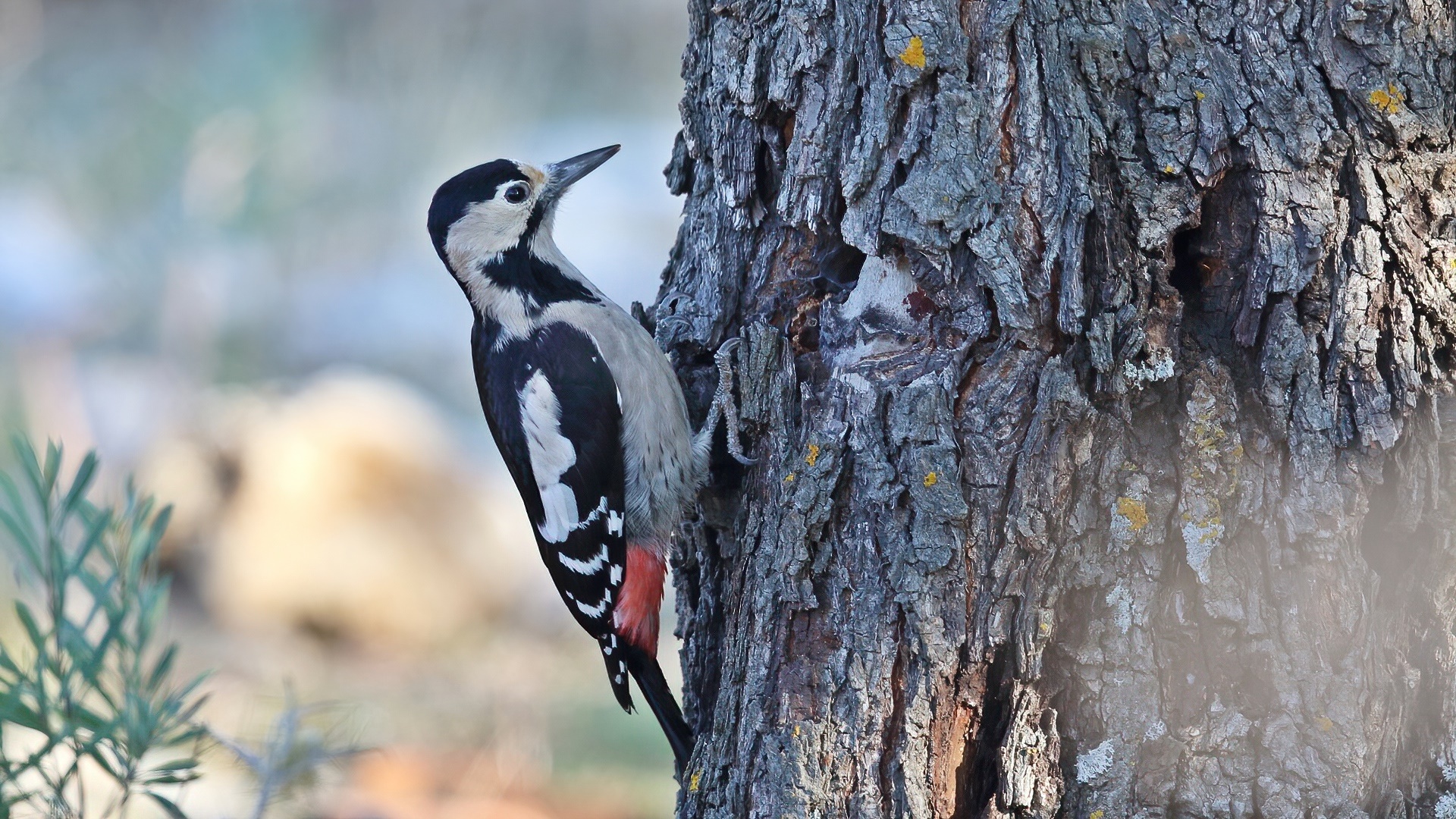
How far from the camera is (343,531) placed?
553 centimetres

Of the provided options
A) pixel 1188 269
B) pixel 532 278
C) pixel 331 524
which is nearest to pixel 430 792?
pixel 532 278

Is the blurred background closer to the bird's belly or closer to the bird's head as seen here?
the bird's belly

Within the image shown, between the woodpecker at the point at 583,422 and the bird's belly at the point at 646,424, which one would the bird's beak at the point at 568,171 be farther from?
the bird's belly at the point at 646,424

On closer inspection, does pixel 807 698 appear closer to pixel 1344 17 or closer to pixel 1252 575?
pixel 1252 575

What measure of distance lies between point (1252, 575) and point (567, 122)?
8.95 meters

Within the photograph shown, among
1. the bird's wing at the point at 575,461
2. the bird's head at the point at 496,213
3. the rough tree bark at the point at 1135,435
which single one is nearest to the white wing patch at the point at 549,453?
the bird's wing at the point at 575,461

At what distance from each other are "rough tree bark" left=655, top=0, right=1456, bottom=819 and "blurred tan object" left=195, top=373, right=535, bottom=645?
3835mm

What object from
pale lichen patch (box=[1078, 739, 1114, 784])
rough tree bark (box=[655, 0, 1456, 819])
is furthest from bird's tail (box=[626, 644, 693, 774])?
pale lichen patch (box=[1078, 739, 1114, 784])

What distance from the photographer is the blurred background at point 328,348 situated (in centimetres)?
469

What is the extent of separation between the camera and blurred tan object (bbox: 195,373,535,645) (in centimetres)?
547

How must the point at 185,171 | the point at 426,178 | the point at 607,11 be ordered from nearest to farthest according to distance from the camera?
the point at 185,171 < the point at 426,178 < the point at 607,11

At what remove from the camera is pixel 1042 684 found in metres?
1.89

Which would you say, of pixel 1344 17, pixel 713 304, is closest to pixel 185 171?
pixel 713 304

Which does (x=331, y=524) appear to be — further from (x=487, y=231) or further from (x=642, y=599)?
(x=642, y=599)
